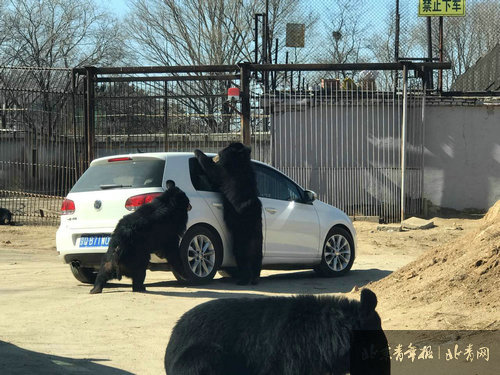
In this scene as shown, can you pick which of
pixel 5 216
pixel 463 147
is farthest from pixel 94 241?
pixel 463 147

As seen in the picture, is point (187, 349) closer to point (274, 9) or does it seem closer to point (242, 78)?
point (242, 78)

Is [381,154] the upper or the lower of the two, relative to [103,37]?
lower

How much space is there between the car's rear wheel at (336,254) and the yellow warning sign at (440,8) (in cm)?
1082

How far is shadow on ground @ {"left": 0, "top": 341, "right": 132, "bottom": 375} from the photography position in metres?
5.43

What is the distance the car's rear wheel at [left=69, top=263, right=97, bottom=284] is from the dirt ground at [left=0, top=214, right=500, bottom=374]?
160 millimetres

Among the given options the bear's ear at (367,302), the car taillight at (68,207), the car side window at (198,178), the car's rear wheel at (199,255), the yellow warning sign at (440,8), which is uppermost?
the yellow warning sign at (440,8)

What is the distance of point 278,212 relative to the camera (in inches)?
416

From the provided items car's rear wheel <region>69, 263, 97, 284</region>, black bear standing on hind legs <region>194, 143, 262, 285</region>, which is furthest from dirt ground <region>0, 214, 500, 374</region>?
black bear standing on hind legs <region>194, 143, 262, 285</region>

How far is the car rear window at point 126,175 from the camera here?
9422 millimetres

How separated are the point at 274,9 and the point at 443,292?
27.4 metres

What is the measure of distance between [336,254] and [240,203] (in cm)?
216

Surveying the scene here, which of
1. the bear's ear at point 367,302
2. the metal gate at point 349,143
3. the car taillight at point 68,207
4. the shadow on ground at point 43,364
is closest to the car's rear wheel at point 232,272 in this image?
the car taillight at point 68,207

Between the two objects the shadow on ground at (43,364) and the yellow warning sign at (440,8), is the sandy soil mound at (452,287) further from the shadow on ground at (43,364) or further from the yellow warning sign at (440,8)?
the yellow warning sign at (440,8)

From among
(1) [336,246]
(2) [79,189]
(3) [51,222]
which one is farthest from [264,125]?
(2) [79,189]
